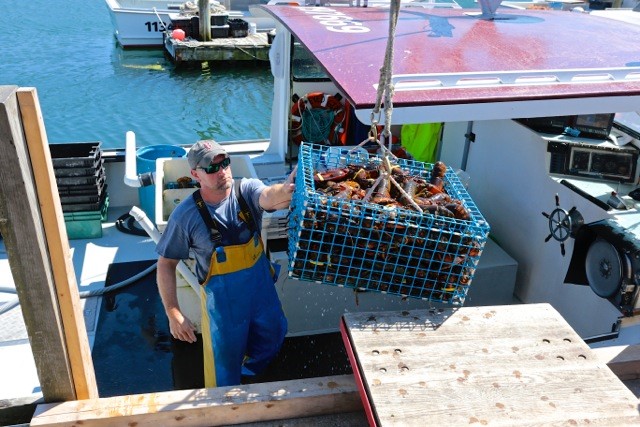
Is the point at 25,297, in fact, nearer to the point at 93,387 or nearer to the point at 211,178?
the point at 93,387

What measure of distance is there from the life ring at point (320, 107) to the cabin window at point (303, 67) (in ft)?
0.71

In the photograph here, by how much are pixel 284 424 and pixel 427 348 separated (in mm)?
892

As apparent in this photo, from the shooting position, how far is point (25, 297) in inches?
108

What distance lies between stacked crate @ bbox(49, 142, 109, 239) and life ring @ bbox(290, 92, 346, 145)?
236 centimetres

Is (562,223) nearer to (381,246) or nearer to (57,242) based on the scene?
(381,246)

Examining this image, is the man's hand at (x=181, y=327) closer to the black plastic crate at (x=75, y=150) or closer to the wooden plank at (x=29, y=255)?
the wooden plank at (x=29, y=255)

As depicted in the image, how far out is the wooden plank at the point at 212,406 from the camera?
2.91 m

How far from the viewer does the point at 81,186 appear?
6.18 meters

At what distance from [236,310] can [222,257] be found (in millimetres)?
415

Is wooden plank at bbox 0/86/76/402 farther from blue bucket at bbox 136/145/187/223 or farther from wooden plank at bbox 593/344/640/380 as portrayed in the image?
blue bucket at bbox 136/145/187/223

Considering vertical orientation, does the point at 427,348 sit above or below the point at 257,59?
above

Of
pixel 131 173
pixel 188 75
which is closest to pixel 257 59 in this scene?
pixel 188 75

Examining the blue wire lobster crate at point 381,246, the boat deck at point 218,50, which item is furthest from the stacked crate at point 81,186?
the boat deck at point 218,50

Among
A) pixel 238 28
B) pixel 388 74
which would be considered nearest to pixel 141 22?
pixel 238 28
